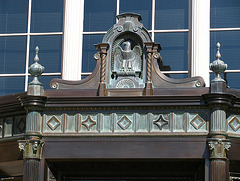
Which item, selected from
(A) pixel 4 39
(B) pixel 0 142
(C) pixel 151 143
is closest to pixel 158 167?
(C) pixel 151 143

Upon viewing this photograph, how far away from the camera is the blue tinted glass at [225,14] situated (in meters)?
17.5

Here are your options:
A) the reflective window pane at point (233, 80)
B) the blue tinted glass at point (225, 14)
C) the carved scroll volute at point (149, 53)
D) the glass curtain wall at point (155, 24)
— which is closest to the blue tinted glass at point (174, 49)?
the glass curtain wall at point (155, 24)

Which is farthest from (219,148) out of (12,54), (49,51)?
(12,54)

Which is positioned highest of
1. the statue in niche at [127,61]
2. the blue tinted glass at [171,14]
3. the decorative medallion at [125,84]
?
the blue tinted glass at [171,14]

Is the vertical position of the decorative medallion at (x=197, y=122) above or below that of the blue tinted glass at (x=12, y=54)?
below

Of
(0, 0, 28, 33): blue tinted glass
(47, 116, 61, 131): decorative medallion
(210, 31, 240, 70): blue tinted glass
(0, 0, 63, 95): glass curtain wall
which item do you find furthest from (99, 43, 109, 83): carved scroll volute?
(0, 0, 28, 33): blue tinted glass

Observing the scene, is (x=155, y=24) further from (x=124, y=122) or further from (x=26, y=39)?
(x=124, y=122)

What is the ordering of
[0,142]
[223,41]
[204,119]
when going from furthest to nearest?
[223,41], [0,142], [204,119]

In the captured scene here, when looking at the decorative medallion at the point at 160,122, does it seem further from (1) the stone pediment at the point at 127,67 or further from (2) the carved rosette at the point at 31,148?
(2) the carved rosette at the point at 31,148

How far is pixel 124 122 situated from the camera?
14469mm

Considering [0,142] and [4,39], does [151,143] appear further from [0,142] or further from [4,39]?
[4,39]

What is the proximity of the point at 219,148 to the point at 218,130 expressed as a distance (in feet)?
1.13

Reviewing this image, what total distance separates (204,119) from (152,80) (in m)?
1.34

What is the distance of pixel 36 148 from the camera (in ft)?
46.9
